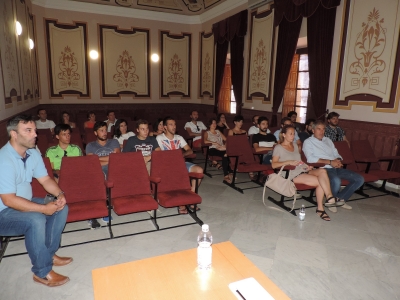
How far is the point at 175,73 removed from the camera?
11.0 m

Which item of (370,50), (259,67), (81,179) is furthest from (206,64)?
(81,179)

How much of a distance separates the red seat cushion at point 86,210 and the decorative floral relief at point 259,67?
19.7 ft

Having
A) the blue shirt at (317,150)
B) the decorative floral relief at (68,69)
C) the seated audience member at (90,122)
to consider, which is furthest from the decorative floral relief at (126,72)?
the blue shirt at (317,150)

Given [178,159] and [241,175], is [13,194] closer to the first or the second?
[178,159]

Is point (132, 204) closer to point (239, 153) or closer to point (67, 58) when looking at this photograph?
point (239, 153)

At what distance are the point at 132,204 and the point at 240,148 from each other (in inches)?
96.7

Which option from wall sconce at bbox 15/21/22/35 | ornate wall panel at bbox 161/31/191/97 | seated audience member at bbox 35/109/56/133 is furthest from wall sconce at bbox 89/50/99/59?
wall sconce at bbox 15/21/22/35

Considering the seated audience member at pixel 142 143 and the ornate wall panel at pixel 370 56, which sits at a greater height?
the ornate wall panel at pixel 370 56

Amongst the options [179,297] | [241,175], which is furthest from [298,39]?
[179,297]

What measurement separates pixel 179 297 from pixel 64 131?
9.05ft

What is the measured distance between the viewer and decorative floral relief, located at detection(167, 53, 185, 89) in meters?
10.9

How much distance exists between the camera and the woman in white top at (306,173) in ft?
13.3

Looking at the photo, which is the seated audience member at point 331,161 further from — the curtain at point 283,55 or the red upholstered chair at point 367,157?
the curtain at point 283,55

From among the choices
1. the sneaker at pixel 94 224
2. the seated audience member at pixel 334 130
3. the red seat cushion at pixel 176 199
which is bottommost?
the sneaker at pixel 94 224
